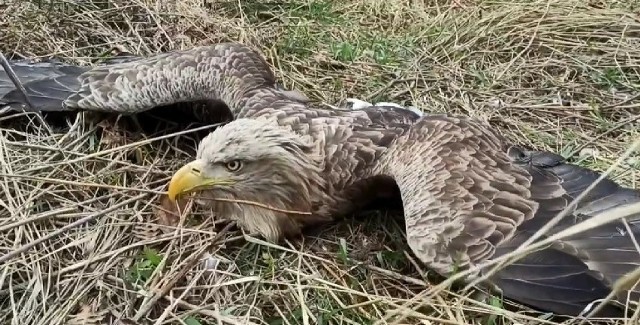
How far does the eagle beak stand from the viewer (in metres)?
3.43

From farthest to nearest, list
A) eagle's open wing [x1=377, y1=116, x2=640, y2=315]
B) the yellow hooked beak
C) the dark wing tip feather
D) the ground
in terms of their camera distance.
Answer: the dark wing tip feather < the yellow hooked beak < the ground < eagle's open wing [x1=377, y1=116, x2=640, y2=315]

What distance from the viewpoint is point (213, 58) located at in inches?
170

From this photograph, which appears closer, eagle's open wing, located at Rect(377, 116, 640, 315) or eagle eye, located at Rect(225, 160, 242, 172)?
eagle's open wing, located at Rect(377, 116, 640, 315)

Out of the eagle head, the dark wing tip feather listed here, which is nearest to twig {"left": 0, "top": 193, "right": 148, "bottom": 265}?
the eagle head

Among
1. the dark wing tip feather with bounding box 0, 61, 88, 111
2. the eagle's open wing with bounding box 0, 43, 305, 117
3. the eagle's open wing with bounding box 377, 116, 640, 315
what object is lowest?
the dark wing tip feather with bounding box 0, 61, 88, 111

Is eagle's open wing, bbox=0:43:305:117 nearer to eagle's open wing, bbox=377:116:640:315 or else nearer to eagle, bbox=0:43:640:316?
eagle, bbox=0:43:640:316

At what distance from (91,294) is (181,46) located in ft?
7.50

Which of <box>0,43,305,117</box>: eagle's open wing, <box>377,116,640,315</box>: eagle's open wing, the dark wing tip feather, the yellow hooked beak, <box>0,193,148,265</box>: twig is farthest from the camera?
the dark wing tip feather

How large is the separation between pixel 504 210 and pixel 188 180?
51.2 inches

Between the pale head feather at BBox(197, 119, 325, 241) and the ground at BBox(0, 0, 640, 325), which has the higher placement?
the pale head feather at BBox(197, 119, 325, 241)

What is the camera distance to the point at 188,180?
3.43 meters

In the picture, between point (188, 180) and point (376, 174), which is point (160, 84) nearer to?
point (188, 180)

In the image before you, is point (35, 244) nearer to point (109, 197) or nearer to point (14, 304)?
point (14, 304)

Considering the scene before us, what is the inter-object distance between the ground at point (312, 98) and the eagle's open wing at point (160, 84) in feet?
0.49
